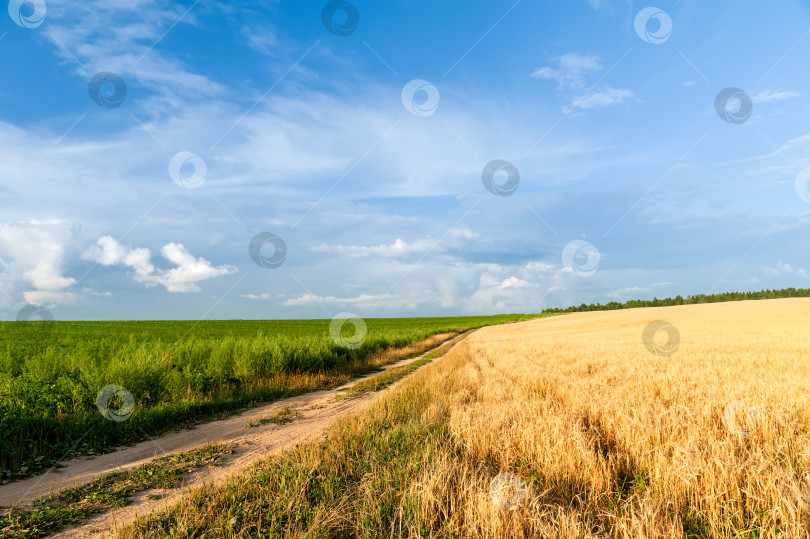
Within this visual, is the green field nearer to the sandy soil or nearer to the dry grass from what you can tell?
the sandy soil

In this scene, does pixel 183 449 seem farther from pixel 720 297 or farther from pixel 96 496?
pixel 720 297

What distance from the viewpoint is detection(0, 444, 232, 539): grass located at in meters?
5.14

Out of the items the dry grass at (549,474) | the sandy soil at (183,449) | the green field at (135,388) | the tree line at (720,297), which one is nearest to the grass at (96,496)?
the sandy soil at (183,449)

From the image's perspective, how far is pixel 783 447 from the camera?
5.41 metres

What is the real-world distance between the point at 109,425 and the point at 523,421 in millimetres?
9622

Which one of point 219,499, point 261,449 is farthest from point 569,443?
point 261,449

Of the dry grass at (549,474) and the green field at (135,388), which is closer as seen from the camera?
the dry grass at (549,474)

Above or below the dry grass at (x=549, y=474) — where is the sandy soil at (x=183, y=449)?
below

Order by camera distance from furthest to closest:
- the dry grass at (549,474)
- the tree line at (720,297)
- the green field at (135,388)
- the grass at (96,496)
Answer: the tree line at (720,297)
the green field at (135,388)
the grass at (96,496)
the dry grass at (549,474)

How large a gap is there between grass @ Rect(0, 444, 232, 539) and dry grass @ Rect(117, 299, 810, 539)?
1.48 m

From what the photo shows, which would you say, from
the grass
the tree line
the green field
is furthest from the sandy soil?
the tree line

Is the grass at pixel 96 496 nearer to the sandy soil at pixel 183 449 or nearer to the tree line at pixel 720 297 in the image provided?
the sandy soil at pixel 183 449

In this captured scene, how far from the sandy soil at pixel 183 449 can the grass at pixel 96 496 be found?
0.67ft

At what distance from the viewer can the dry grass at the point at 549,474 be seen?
4.05 meters
